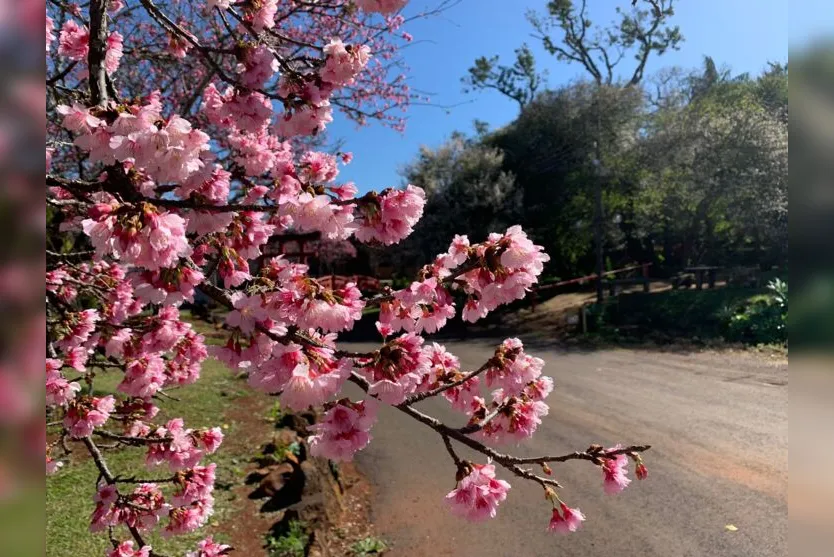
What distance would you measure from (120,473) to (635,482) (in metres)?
4.47

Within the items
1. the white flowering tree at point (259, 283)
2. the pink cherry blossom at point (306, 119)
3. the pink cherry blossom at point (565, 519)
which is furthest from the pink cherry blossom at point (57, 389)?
the pink cherry blossom at point (565, 519)

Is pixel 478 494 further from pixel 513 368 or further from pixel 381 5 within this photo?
pixel 381 5

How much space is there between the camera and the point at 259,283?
1.83 meters

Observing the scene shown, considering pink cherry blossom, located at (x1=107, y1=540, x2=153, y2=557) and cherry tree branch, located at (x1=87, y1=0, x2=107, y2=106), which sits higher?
cherry tree branch, located at (x1=87, y1=0, x2=107, y2=106)

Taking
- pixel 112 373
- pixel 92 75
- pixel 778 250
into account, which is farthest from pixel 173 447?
pixel 778 250

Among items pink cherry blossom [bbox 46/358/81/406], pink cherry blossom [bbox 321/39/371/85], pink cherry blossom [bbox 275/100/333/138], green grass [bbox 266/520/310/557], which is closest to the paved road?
A: green grass [bbox 266/520/310/557]

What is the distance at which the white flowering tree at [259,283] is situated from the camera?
151 cm

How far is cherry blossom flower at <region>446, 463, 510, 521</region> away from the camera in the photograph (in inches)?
72.8

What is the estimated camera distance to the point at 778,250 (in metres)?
14.0

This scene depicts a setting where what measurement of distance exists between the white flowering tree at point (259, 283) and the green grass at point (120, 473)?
52 centimetres

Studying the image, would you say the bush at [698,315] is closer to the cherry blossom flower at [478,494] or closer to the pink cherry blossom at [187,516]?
the cherry blossom flower at [478,494]
